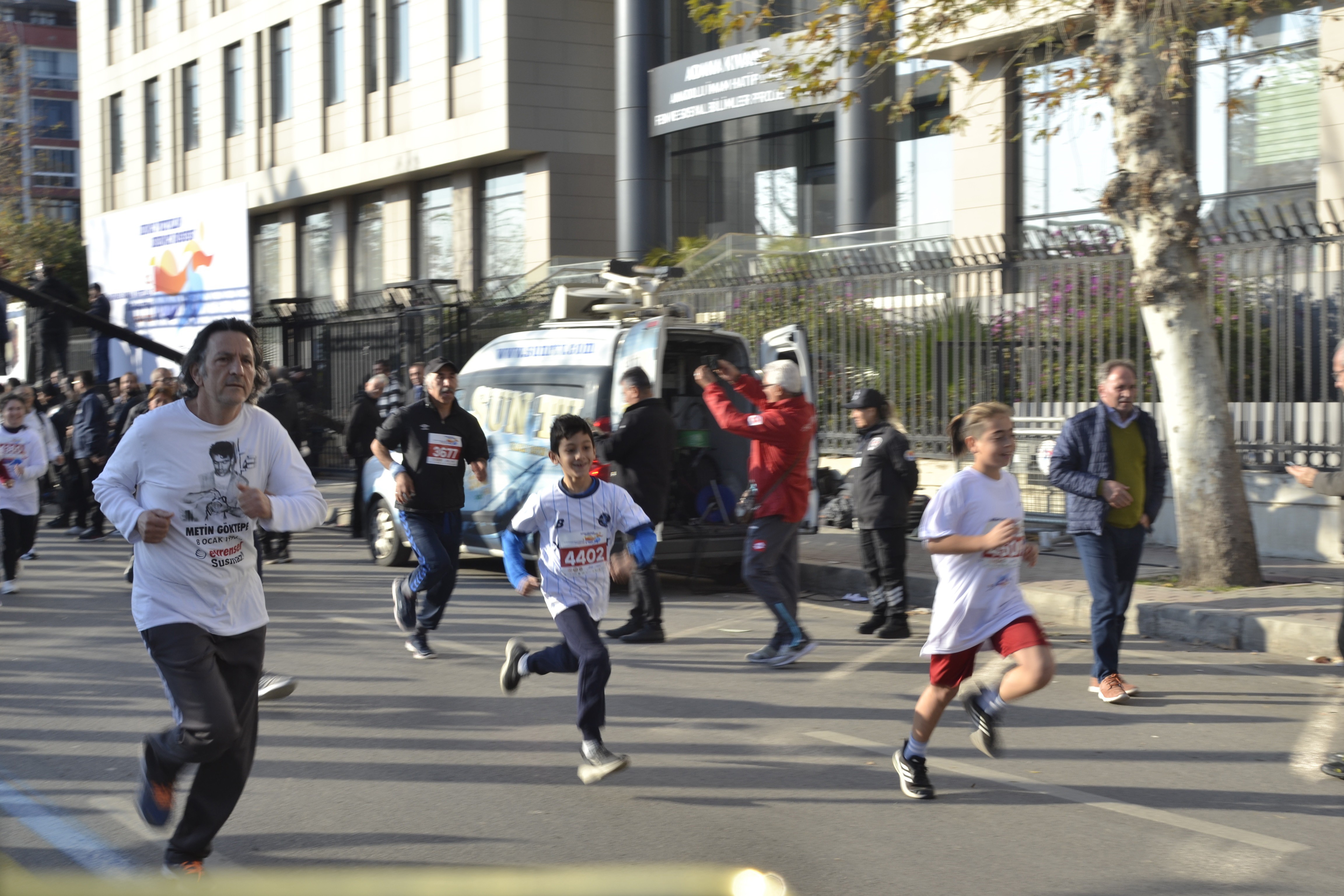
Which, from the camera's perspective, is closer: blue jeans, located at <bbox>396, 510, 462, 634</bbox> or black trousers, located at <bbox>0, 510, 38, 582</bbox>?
blue jeans, located at <bbox>396, 510, 462, 634</bbox>

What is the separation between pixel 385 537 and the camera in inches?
487

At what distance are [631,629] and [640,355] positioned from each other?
2272mm

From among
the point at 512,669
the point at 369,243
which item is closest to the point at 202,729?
the point at 512,669

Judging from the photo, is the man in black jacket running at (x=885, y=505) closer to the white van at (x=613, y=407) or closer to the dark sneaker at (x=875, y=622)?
the dark sneaker at (x=875, y=622)

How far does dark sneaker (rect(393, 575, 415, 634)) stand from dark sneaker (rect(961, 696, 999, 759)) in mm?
4116

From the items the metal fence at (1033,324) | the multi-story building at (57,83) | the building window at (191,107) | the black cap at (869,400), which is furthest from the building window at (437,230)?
the multi-story building at (57,83)

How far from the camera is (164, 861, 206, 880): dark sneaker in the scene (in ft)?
13.2

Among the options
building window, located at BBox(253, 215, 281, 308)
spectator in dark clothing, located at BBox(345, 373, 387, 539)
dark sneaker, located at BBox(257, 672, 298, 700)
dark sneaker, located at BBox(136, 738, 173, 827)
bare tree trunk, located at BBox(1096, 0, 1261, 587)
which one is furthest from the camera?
building window, located at BBox(253, 215, 281, 308)

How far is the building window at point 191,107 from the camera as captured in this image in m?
36.2

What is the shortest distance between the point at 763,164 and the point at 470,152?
6.02 metres

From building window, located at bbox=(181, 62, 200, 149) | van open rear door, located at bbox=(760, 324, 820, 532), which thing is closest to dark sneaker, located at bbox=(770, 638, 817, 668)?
van open rear door, located at bbox=(760, 324, 820, 532)

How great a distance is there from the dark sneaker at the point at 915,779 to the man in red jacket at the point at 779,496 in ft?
9.00

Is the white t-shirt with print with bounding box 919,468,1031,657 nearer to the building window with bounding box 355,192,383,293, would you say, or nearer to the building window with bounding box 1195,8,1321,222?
the building window with bounding box 1195,8,1321,222

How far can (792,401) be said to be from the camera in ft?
27.1
